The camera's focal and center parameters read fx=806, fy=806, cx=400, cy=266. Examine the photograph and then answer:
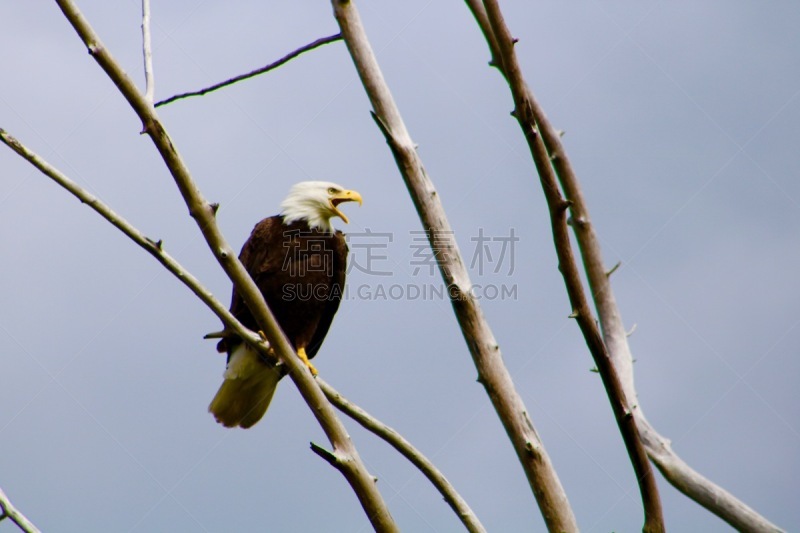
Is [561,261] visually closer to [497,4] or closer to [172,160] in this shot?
[497,4]

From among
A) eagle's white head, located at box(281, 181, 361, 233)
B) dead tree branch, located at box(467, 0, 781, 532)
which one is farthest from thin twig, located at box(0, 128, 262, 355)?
eagle's white head, located at box(281, 181, 361, 233)

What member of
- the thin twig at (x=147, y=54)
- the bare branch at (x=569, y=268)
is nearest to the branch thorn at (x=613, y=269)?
the bare branch at (x=569, y=268)

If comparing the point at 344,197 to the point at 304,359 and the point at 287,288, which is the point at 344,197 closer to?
the point at 287,288

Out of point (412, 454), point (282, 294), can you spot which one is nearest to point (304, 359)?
point (282, 294)

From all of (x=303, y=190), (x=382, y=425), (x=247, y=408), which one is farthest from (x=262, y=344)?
(x=303, y=190)

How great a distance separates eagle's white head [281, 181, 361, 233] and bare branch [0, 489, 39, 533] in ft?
8.96

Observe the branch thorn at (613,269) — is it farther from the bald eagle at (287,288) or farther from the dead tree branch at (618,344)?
the bald eagle at (287,288)

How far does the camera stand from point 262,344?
3357 millimetres

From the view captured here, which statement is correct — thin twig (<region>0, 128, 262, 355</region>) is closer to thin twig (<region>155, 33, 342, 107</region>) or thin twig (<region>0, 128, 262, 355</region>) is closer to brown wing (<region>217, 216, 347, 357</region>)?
thin twig (<region>155, 33, 342, 107</region>)

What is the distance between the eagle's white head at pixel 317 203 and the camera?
17.9 ft

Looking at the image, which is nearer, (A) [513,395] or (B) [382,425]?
(A) [513,395]

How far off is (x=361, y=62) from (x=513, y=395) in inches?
58.8

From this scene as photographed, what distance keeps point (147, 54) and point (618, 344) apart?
2614 mm

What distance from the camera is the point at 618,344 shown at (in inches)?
162
